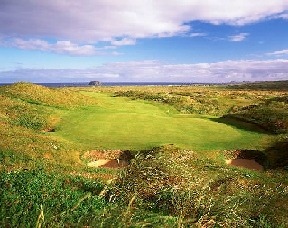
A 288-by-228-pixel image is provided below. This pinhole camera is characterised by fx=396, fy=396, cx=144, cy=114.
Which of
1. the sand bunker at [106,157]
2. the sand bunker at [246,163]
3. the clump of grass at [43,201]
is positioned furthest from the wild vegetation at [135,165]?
the sand bunker at [246,163]

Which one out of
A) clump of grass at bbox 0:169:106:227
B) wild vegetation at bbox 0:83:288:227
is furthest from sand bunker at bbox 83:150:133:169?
clump of grass at bbox 0:169:106:227

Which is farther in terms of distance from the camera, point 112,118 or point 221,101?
point 221,101

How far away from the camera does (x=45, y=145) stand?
24703 mm

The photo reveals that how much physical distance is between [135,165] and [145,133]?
17.3 meters

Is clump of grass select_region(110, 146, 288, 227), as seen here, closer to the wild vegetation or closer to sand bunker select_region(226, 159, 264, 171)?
the wild vegetation

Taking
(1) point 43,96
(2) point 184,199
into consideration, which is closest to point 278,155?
(2) point 184,199

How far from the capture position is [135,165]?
534 inches

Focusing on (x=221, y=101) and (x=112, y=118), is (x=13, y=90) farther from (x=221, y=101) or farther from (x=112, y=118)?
(x=221, y=101)

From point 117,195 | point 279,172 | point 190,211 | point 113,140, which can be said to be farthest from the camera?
point 113,140

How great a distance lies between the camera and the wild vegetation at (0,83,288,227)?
35.7 ft

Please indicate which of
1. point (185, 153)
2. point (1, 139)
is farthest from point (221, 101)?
point (1, 139)

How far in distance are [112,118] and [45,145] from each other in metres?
12.2

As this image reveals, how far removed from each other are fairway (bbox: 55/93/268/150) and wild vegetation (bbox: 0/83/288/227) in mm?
79

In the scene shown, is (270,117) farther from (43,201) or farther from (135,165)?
(43,201)
